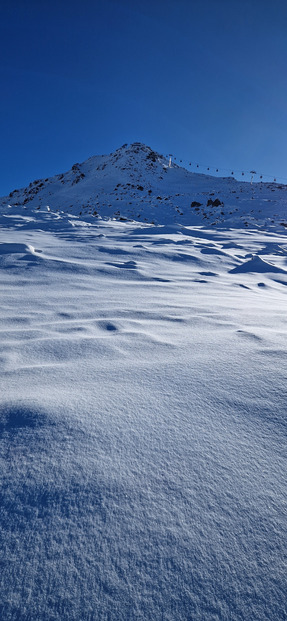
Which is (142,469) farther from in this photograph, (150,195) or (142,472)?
(150,195)

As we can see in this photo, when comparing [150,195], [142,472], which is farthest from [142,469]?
[150,195]

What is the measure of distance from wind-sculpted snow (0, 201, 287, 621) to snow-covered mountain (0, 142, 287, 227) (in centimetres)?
1577

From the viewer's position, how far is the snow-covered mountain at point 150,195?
71.6 ft

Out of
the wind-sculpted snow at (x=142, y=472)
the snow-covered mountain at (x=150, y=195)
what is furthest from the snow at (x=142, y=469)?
the snow-covered mountain at (x=150, y=195)

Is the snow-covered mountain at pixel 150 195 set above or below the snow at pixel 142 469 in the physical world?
above

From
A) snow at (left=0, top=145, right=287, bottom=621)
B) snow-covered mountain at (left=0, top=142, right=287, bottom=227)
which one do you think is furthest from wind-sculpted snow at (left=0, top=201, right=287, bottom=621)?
snow-covered mountain at (left=0, top=142, right=287, bottom=227)

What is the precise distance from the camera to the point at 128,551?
0.72 m

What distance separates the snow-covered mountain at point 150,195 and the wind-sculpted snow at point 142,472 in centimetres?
1577

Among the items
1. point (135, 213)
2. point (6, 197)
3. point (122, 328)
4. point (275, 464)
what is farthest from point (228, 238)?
point (6, 197)

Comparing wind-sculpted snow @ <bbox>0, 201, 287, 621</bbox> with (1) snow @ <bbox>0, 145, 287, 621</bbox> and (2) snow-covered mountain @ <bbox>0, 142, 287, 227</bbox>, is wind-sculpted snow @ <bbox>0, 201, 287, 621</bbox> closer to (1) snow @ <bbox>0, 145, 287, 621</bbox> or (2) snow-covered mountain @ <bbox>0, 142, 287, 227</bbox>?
(1) snow @ <bbox>0, 145, 287, 621</bbox>

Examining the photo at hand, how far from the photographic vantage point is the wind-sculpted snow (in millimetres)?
658

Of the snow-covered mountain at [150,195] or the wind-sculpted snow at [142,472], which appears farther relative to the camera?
the snow-covered mountain at [150,195]

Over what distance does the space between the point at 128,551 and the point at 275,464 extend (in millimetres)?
547

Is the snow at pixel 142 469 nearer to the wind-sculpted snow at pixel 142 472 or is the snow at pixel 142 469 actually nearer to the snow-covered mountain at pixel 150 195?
the wind-sculpted snow at pixel 142 472
